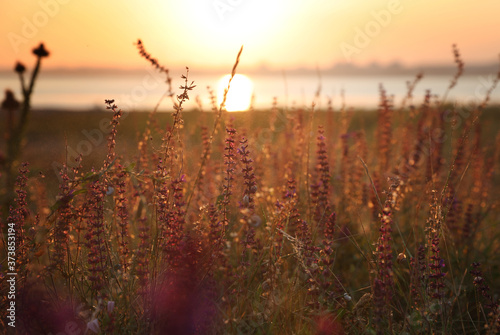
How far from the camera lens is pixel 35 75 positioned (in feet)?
9.75

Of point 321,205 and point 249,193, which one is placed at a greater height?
point 249,193

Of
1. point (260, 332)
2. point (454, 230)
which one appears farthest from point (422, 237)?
point (260, 332)

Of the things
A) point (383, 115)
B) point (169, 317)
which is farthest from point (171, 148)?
point (383, 115)

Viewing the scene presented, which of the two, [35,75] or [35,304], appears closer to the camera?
[35,304]

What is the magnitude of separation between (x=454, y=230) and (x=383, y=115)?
1216 mm

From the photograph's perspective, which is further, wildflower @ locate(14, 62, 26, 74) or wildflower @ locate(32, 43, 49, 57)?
wildflower @ locate(14, 62, 26, 74)

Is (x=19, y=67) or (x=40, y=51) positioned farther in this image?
(x=19, y=67)

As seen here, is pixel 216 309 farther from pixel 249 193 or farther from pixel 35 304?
pixel 35 304

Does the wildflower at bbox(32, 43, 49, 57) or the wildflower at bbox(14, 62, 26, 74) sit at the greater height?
the wildflower at bbox(32, 43, 49, 57)

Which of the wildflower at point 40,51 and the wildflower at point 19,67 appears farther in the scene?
the wildflower at point 19,67

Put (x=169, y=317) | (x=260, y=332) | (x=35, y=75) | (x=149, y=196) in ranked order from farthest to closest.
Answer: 1. (x=149, y=196)
2. (x=35, y=75)
3. (x=260, y=332)
4. (x=169, y=317)

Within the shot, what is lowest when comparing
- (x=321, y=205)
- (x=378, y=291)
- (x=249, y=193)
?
(x=378, y=291)

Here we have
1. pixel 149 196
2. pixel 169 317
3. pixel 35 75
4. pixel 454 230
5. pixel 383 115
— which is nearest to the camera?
pixel 169 317

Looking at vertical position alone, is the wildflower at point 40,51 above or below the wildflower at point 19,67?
above
